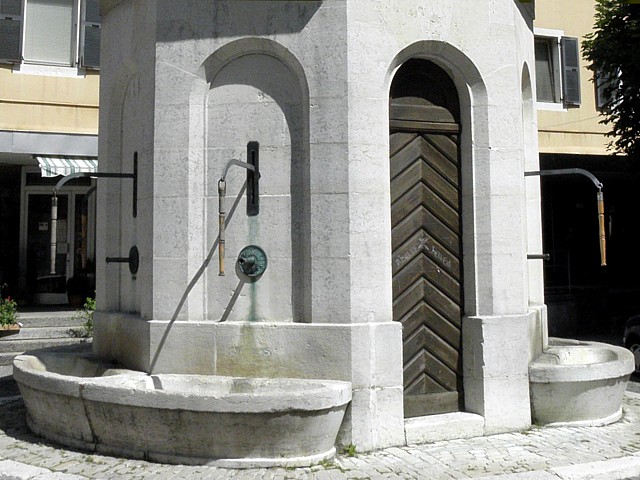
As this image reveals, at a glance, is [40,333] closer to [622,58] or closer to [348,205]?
[348,205]

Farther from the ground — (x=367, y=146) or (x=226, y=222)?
(x=367, y=146)

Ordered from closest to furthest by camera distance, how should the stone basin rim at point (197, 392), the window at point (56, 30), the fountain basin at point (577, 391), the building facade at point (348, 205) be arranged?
the stone basin rim at point (197, 392) < the building facade at point (348, 205) < the fountain basin at point (577, 391) < the window at point (56, 30)

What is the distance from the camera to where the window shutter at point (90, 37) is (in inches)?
659

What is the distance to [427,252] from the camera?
7527 mm

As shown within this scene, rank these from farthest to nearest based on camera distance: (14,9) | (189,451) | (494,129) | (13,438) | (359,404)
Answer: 1. (14,9)
2. (494,129)
3. (13,438)
4. (359,404)
5. (189,451)

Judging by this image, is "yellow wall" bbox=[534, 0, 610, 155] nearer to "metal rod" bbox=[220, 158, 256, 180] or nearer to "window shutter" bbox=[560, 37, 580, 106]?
"window shutter" bbox=[560, 37, 580, 106]

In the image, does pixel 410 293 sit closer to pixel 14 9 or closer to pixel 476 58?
pixel 476 58

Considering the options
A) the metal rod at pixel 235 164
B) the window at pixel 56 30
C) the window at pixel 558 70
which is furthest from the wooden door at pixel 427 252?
the window at pixel 558 70

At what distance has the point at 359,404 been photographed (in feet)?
21.8

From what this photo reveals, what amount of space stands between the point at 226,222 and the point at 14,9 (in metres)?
12.5

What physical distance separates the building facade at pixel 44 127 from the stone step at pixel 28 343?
197 cm

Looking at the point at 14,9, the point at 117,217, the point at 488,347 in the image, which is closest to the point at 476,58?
the point at 488,347

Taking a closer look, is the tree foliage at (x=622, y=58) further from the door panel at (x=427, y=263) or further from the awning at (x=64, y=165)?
the awning at (x=64, y=165)

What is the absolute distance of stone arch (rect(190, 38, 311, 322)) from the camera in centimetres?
716
